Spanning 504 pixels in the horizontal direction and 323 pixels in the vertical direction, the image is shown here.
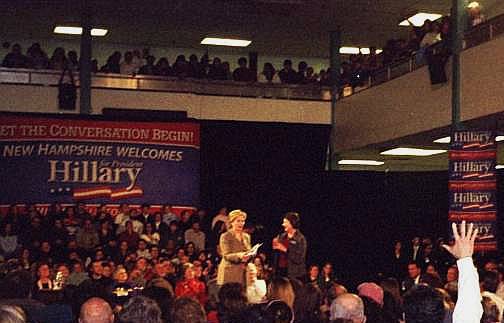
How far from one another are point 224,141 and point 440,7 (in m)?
5.13

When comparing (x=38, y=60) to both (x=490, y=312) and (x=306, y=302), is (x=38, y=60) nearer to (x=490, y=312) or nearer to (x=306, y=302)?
(x=306, y=302)

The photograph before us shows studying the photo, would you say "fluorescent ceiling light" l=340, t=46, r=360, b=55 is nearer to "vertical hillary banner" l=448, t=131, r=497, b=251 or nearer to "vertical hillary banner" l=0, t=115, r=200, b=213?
"vertical hillary banner" l=0, t=115, r=200, b=213

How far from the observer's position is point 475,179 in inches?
604

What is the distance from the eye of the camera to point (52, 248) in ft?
57.7

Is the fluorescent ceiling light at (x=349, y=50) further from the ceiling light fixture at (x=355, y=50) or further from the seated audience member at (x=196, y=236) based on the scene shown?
the seated audience member at (x=196, y=236)

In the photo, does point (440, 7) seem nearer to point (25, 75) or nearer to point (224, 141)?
point (224, 141)

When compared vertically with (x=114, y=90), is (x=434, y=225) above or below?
below

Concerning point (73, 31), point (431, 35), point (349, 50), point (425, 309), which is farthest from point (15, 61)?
point (425, 309)

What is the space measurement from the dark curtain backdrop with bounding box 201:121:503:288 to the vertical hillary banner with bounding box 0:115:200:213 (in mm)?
1638

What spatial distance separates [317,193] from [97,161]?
5157mm

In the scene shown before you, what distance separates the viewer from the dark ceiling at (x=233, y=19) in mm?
20797

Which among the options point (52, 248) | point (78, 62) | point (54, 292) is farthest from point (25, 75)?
point (54, 292)

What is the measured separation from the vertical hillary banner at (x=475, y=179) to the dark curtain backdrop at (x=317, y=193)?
240 inches

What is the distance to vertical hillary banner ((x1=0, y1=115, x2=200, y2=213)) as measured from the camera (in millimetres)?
19203
